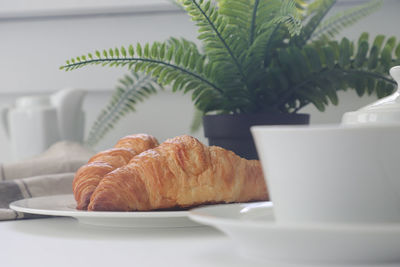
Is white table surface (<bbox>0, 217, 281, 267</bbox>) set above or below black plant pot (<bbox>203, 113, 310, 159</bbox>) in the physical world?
below

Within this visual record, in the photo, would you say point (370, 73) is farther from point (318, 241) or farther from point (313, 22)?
point (318, 241)

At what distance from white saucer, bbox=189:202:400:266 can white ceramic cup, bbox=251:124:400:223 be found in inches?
1.0

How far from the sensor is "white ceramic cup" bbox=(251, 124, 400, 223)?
0.90ft

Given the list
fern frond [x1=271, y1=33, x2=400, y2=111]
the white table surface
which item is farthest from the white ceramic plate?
fern frond [x1=271, y1=33, x2=400, y2=111]

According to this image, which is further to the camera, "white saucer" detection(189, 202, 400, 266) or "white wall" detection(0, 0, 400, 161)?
"white wall" detection(0, 0, 400, 161)

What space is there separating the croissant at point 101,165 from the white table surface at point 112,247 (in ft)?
0.09

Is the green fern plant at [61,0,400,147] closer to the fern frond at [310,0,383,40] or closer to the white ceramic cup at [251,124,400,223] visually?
the fern frond at [310,0,383,40]

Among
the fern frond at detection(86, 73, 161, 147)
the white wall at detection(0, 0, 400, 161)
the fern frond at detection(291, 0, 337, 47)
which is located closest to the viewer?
the fern frond at detection(291, 0, 337, 47)

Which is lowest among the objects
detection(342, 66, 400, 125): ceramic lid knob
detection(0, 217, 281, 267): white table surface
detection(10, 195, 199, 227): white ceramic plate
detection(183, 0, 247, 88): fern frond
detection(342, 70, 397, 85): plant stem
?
detection(0, 217, 281, 267): white table surface

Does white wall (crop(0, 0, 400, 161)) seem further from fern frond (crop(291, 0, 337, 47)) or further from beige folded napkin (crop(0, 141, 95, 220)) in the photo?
fern frond (crop(291, 0, 337, 47))

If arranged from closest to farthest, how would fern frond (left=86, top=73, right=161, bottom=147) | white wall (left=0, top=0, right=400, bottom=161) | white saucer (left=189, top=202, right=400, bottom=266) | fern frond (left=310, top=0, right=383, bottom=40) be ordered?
1. white saucer (left=189, top=202, right=400, bottom=266)
2. fern frond (left=310, top=0, right=383, bottom=40)
3. fern frond (left=86, top=73, right=161, bottom=147)
4. white wall (left=0, top=0, right=400, bottom=161)

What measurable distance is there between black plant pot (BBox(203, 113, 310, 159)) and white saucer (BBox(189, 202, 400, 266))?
29cm

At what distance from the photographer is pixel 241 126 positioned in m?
0.57

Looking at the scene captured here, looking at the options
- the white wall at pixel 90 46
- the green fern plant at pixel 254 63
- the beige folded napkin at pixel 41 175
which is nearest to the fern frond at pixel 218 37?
the green fern plant at pixel 254 63
